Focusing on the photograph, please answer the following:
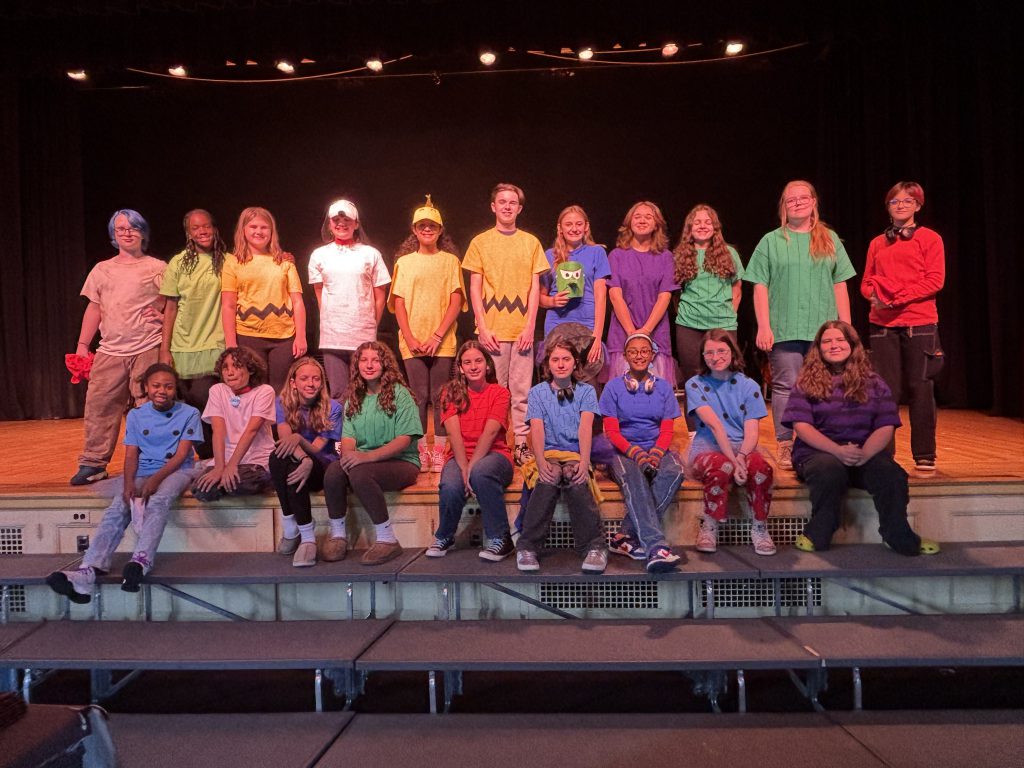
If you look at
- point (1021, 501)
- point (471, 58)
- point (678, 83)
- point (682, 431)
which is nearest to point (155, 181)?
point (471, 58)

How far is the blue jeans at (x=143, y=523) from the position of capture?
3.10 m

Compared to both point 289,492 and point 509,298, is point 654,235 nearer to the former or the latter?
point 509,298

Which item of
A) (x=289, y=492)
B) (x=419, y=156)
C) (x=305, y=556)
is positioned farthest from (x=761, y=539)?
(x=419, y=156)

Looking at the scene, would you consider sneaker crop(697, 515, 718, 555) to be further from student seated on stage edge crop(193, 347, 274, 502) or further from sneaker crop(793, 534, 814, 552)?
student seated on stage edge crop(193, 347, 274, 502)

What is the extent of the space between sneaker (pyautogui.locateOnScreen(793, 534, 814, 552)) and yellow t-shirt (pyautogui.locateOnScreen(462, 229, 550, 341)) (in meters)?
1.54

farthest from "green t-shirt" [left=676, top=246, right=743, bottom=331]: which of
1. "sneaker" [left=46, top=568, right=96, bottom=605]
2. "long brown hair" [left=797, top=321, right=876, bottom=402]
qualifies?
"sneaker" [left=46, top=568, right=96, bottom=605]

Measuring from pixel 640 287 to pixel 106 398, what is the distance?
8.65 ft

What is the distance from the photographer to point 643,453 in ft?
10.5

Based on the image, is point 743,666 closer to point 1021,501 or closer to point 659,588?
point 659,588

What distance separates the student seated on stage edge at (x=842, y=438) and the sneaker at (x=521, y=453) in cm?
114

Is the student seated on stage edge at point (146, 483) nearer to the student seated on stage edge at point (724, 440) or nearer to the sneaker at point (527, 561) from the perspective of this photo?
the sneaker at point (527, 561)

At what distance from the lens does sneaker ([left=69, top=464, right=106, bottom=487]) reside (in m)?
3.59

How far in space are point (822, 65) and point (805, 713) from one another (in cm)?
623

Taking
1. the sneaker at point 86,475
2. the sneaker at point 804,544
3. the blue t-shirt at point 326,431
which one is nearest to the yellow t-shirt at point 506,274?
the blue t-shirt at point 326,431
